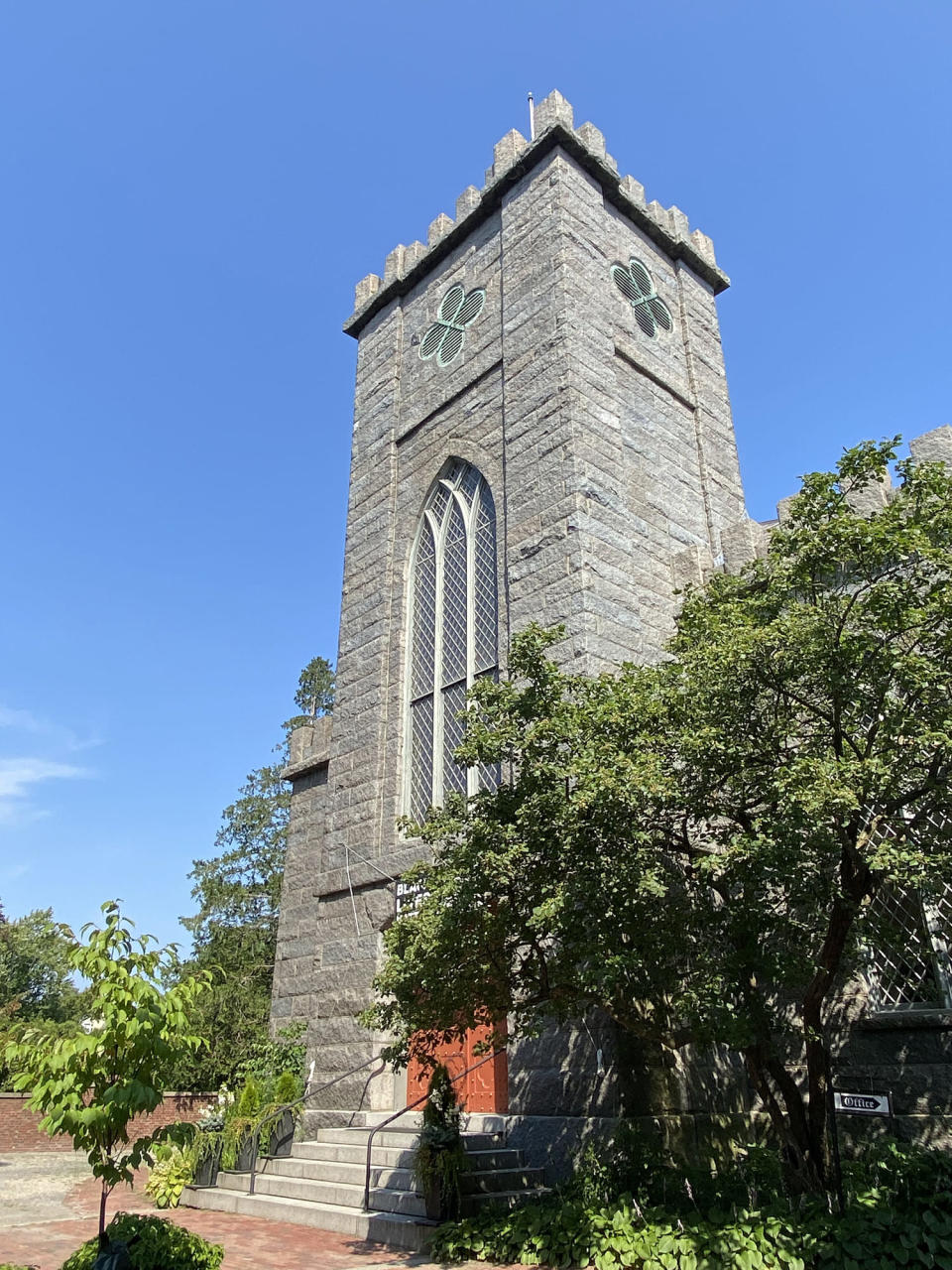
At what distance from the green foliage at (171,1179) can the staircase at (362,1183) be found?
0.45 feet

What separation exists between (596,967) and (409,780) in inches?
289

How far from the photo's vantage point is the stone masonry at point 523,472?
12008 millimetres

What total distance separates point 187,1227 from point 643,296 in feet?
50.7

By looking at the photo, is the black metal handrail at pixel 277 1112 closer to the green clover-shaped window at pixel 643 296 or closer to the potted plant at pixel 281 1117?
the potted plant at pixel 281 1117

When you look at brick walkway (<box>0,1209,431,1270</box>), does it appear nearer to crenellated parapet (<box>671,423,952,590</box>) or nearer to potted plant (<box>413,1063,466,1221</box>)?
potted plant (<box>413,1063,466,1221</box>)

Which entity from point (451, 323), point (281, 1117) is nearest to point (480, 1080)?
point (281, 1117)

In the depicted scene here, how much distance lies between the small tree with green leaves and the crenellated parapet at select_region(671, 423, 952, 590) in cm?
766

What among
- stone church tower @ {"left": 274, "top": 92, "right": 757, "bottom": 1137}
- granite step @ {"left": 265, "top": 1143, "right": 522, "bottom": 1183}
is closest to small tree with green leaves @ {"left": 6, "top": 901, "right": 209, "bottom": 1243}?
granite step @ {"left": 265, "top": 1143, "right": 522, "bottom": 1183}

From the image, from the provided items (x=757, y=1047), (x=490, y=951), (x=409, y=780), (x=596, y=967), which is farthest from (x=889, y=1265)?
(x=409, y=780)

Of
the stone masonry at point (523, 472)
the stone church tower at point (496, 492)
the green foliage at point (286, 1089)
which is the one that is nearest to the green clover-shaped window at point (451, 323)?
the stone church tower at point (496, 492)

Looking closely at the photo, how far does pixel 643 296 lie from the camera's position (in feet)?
54.1

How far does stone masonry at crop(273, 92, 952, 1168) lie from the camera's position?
12008 mm

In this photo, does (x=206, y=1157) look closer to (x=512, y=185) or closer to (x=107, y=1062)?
(x=107, y=1062)

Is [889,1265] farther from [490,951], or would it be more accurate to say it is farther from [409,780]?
[409,780]
